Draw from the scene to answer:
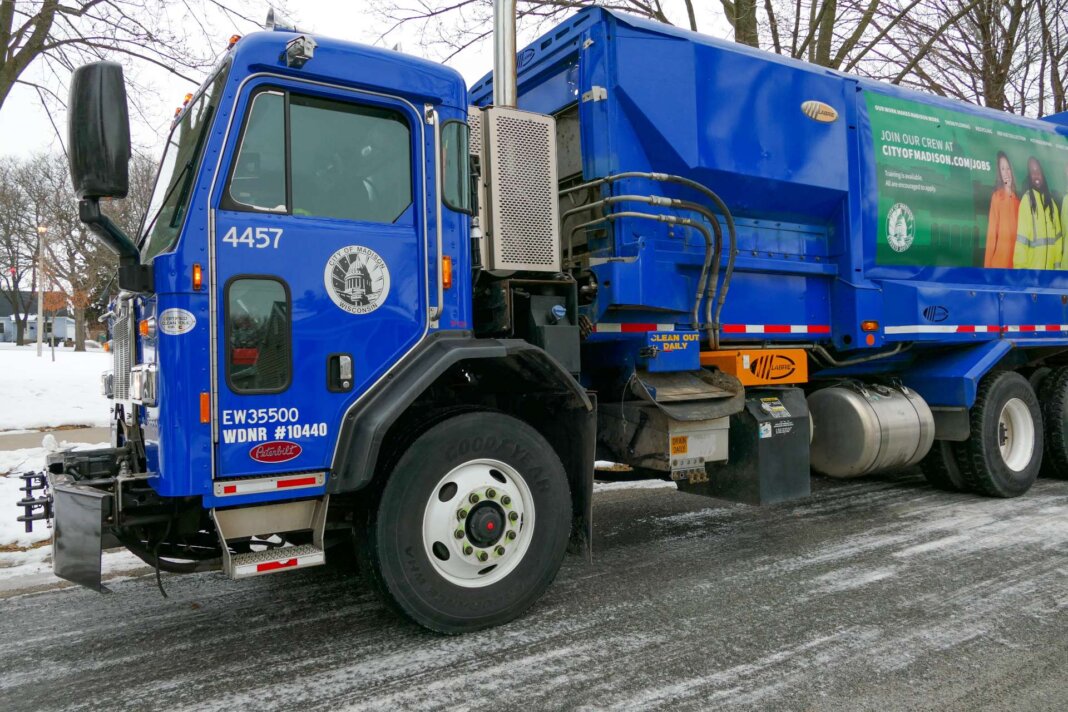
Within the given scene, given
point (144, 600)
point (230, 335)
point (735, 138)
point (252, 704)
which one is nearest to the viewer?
point (252, 704)

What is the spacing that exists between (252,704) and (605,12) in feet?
13.9

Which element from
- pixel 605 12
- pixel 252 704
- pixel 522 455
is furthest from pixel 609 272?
pixel 252 704

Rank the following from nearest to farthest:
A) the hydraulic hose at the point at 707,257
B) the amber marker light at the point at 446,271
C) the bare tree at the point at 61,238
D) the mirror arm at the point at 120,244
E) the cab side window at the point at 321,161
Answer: the mirror arm at the point at 120,244 < the cab side window at the point at 321,161 < the amber marker light at the point at 446,271 < the hydraulic hose at the point at 707,257 < the bare tree at the point at 61,238

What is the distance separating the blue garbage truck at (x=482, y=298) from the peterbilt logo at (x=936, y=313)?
25 mm

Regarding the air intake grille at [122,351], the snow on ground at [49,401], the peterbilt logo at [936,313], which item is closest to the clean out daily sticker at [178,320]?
the air intake grille at [122,351]

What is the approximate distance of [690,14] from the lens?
47.1 feet

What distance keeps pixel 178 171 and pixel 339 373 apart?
4.21 ft

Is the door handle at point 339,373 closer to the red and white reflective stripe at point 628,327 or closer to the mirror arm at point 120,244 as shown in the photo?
the mirror arm at point 120,244

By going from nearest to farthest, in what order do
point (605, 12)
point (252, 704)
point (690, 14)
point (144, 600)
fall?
point (252, 704)
point (144, 600)
point (605, 12)
point (690, 14)

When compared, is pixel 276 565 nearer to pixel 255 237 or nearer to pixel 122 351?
pixel 255 237

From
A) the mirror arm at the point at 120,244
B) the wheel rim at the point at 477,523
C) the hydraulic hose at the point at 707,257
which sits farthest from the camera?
the hydraulic hose at the point at 707,257

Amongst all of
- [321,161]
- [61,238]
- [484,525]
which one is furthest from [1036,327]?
[61,238]

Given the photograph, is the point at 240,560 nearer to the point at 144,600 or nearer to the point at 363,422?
the point at 363,422

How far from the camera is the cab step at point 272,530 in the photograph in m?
3.31
